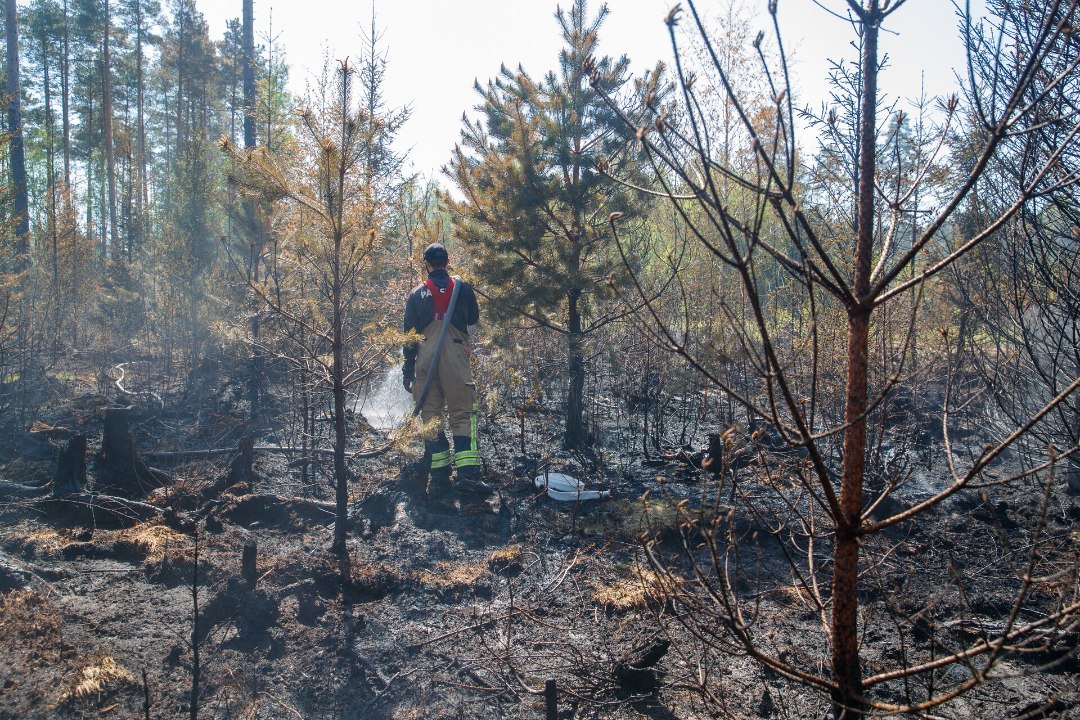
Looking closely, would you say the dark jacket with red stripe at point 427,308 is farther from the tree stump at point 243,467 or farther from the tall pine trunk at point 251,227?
the tree stump at point 243,467

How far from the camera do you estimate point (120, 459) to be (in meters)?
6.52

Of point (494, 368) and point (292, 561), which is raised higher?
point (494, 368)

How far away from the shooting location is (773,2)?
53.7 inches

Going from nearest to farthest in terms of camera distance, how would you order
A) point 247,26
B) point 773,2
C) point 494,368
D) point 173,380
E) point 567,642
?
point 773,2 < point 567,642 < point 494,368 < point 173,380 < point 247,26

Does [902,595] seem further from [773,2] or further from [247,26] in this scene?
[247,26]

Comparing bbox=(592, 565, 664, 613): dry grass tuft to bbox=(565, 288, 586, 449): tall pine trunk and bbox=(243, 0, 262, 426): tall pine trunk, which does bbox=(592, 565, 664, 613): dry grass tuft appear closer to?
bbox=(243, 0, 262, 426): tall pine trunk

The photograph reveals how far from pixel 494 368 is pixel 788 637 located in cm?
586

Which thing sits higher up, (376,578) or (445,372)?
(445,372)

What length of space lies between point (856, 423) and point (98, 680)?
3808 millimetres

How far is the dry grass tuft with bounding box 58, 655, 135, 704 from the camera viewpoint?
11.0 feet

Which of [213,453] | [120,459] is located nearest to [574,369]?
[213,453]

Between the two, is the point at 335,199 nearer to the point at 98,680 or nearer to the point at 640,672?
the point at 98,680

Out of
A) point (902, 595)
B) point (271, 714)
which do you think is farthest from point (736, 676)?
point (271, 714)

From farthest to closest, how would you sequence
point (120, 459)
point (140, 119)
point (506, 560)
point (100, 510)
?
1. point (140, 119)
2. point (120, 459)
3. point (100, 510)
4. point (506, 560)
